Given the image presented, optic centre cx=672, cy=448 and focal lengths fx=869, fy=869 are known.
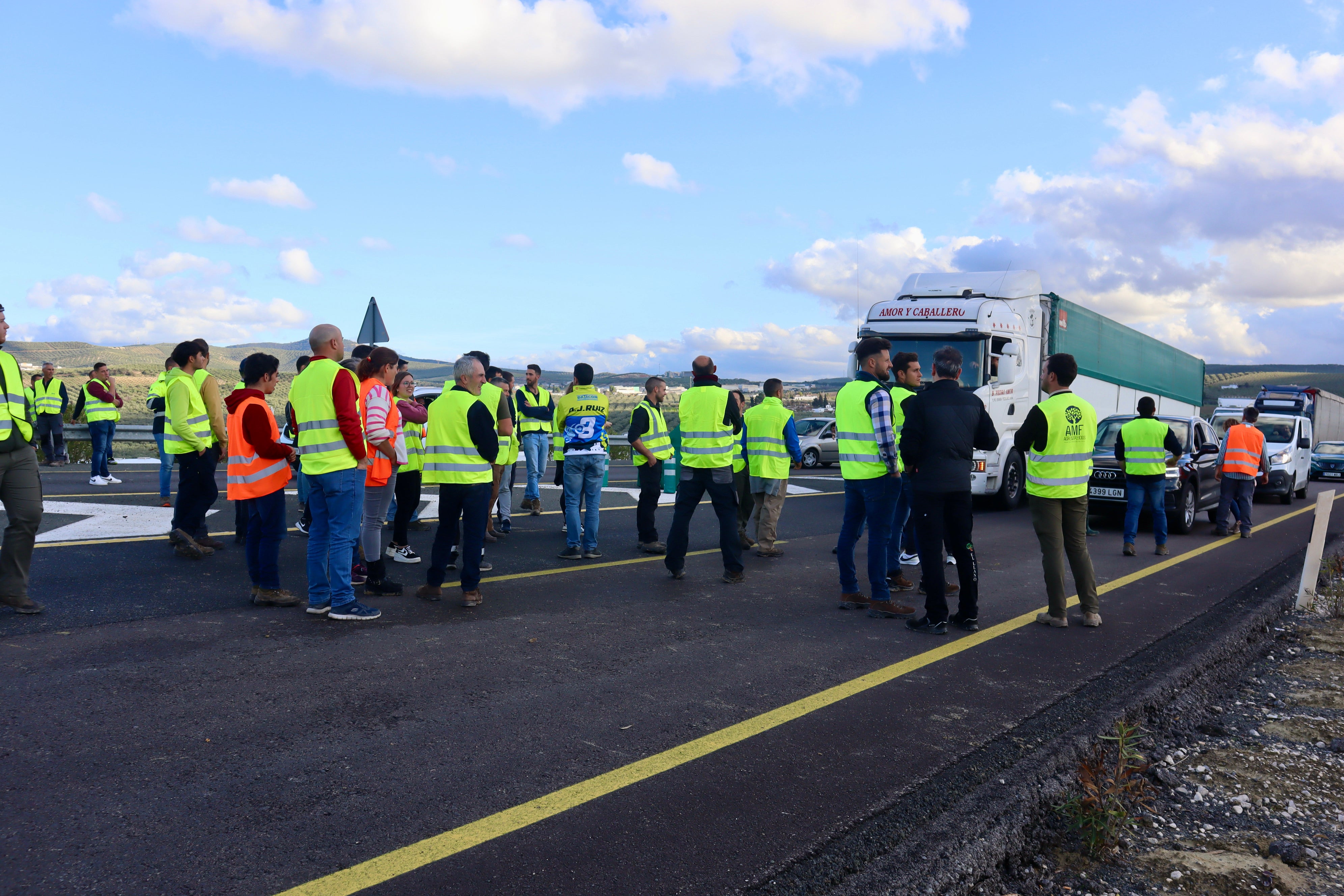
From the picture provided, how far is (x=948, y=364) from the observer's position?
6.27 meters

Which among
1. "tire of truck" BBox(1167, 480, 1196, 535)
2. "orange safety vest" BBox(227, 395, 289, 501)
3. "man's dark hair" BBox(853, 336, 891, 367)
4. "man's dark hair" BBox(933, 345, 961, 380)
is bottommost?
"tire of truck" BBox(1167, 480, 1196, 535)

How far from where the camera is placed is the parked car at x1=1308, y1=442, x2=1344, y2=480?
2792 cm

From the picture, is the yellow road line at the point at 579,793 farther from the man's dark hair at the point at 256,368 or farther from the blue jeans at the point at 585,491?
the man's dark hair at the point at 256,368

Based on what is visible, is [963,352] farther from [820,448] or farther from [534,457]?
[820,448]

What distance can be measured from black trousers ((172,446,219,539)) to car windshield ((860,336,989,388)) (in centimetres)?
955

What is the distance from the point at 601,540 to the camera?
10039 mm

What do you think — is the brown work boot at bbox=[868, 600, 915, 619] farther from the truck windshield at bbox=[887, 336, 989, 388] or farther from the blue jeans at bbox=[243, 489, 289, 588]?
the truck windshield at bbox=[887, 336, 989, 388]

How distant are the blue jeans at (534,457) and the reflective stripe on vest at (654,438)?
299cm

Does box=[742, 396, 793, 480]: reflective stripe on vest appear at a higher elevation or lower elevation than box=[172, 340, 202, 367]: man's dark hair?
lower

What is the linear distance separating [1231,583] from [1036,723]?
5.58 meters

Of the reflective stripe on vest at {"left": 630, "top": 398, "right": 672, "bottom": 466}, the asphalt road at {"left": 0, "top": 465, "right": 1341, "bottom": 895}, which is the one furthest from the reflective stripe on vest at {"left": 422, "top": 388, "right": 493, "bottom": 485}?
the reflective stripe on vest at {"left": 630, "top": 398, "right": 672, "bottom": 466}

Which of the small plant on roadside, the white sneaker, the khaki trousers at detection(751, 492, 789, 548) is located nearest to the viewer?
the small plant on roadside

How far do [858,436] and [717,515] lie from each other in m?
1.59

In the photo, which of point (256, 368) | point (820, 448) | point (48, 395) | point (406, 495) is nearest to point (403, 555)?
point (406, 495)
